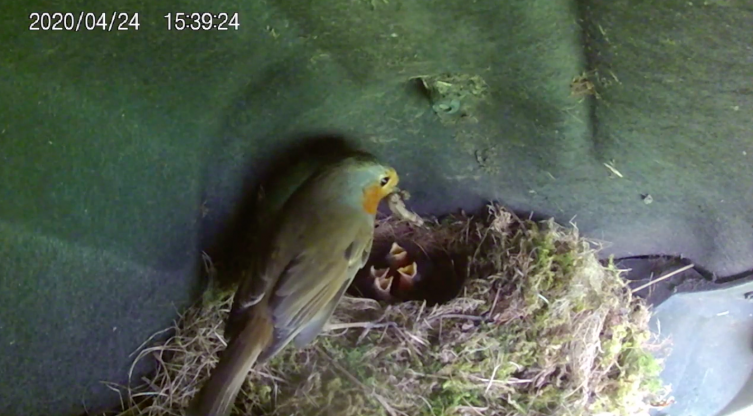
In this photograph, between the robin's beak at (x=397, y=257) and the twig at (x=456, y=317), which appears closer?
the twig at (x=456, y=317)

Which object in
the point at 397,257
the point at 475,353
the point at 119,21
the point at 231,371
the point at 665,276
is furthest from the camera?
the point at 397,257

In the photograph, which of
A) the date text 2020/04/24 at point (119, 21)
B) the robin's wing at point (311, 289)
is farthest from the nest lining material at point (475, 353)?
the date text 2020/04/24 at point (119, 21)

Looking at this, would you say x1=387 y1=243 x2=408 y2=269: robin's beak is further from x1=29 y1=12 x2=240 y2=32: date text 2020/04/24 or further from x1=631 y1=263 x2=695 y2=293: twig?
x1=29 y1=12 x2=240 y2=32: date text 2020/04/24

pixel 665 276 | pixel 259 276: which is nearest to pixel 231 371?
pixel 259 276

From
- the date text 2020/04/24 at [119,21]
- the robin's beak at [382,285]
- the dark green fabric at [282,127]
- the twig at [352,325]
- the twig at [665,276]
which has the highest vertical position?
the date text 2020/04/24 at [119,21]

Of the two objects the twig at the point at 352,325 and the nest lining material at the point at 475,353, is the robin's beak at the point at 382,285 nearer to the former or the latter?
the nest lining material at the point at 475,353

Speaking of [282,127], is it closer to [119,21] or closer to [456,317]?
[119,21]

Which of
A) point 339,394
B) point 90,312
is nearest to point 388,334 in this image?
point 339,394
